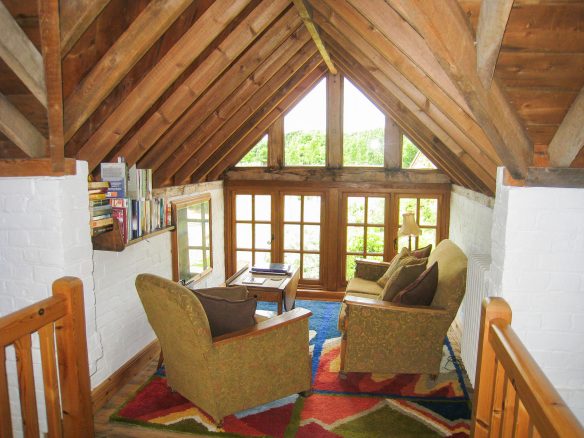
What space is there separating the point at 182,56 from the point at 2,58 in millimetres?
942

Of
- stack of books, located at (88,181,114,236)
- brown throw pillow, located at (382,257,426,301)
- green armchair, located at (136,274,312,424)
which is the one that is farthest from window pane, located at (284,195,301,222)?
stack of books, located at (88,181,114,236)

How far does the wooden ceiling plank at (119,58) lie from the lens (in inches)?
81.9

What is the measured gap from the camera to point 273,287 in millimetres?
3971

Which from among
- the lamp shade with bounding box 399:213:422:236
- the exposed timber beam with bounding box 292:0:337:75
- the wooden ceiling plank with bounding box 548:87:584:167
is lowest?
the lamp shade with bounding box 399:213:422:236

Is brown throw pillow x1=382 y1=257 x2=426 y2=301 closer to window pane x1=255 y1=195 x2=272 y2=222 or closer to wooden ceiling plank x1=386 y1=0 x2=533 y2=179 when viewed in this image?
wooden ceiling plank x1=386 y1=0 x2=533 y2=179

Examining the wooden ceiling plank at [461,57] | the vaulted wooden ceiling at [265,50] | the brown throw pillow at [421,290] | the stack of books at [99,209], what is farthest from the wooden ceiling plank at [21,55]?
the brown throw pillow at [421,290]

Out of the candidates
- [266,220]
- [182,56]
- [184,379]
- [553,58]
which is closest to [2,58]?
[182,56]

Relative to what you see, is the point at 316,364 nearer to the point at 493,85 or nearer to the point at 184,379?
the point at 184,379

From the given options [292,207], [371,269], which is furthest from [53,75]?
[292,207]

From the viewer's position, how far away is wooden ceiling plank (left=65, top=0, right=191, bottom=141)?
2080 millimetres

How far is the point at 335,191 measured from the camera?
5.38 metres

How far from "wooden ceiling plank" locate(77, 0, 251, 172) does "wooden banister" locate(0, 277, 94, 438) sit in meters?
1.21

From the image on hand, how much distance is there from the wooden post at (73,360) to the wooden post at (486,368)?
1528 millimetres

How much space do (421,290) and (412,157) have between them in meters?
2.56
